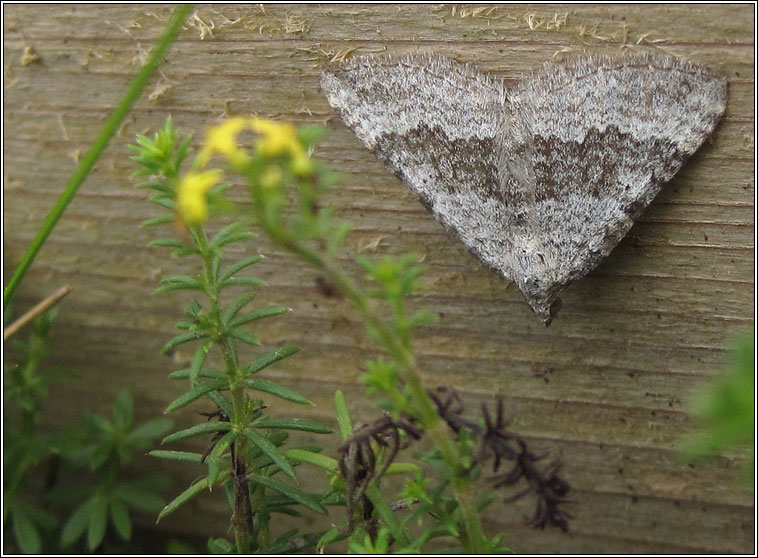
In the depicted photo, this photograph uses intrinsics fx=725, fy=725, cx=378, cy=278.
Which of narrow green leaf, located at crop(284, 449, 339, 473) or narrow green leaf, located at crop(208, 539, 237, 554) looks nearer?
narrow green leaf, located at crop(284, 449, 339, 473)

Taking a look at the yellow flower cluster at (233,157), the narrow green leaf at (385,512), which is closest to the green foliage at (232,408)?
the narrow green leaf at (385,512)

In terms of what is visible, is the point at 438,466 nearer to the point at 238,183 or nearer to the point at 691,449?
the point at 691,449

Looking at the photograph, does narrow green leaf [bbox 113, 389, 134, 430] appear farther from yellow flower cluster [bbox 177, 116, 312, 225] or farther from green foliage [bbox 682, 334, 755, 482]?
green foliage [bbox 682, 334, 755, 482]

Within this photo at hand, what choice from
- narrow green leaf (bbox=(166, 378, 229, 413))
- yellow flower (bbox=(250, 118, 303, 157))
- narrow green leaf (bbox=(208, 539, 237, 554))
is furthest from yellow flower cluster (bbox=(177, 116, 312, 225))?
narrow green leaf (bbox=(208, 539, 237, 554))

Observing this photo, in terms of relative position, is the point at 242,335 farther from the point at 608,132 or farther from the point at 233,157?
the point at 608,132

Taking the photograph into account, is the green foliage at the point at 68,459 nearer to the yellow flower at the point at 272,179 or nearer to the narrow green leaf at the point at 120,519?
the narrow green leaf at the point at 120,519
